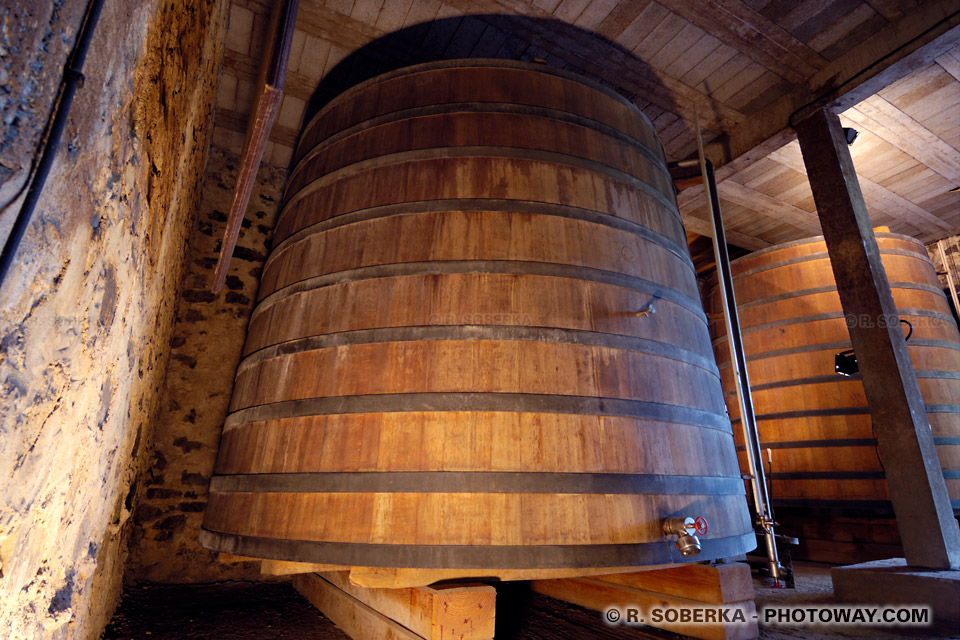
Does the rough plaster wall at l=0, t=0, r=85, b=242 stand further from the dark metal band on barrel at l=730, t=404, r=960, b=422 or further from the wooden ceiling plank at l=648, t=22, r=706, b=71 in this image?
the dark metal band on barrel at l=730, t=404, r=960, b=422

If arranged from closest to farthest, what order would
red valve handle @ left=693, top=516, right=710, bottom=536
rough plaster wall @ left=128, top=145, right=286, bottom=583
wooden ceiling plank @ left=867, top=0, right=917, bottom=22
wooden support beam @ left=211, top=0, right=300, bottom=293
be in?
wooden support beam @ left=211, top=0, right=300, bottom=293 < red valve handle @ left=693, top=516, right=710, bottom=536 < rough plaster wall @ left=128, top=145, right=286, bottom=583 < wooden ceiling plank @ left=867, top=0, right=917, bottom=22

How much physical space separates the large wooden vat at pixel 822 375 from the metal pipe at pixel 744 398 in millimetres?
1042

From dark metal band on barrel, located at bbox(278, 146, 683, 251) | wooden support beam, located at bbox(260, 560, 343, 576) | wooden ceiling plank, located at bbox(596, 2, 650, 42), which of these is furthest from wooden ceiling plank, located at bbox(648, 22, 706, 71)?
wooden support beam, located at bbox(260, 560, 343, 576)

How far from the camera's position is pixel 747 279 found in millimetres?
4867

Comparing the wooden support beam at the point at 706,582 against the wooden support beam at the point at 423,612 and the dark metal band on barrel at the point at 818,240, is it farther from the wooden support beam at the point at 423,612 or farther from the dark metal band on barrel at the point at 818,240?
the dark metal band on barrel at the point at 818,240

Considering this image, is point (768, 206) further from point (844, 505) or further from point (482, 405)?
point (482, 405)

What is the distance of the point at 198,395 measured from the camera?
136 inches

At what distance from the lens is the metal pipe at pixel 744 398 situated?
275 centimetres

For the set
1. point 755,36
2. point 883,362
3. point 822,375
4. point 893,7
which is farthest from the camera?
point 822,375

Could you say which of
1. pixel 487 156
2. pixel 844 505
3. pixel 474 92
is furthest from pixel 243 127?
pixel 844 505

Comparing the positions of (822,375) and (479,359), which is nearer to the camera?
(479,359)

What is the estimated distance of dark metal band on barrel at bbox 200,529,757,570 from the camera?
5.24ft

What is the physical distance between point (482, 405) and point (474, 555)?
0.51 meters

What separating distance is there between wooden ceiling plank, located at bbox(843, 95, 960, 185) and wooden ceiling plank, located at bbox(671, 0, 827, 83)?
3.04 ft
